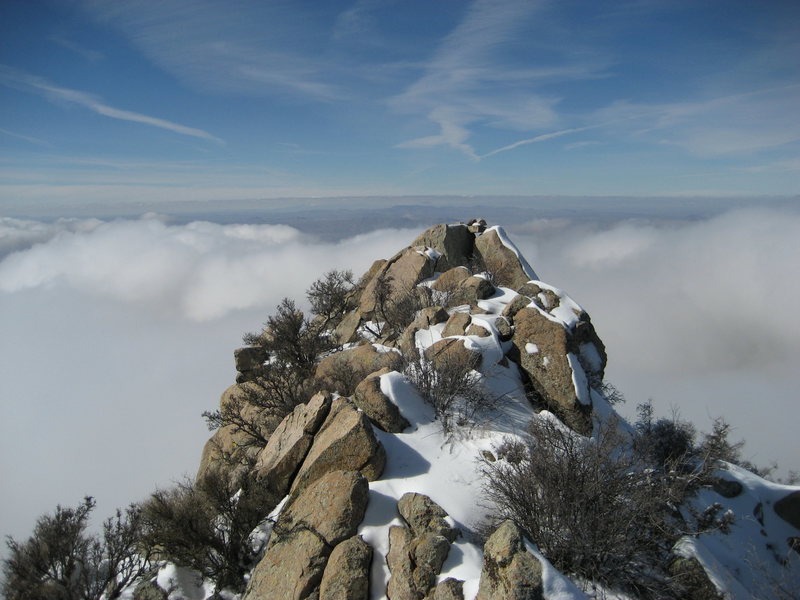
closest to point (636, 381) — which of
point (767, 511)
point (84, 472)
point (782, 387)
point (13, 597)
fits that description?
point (782, 387)

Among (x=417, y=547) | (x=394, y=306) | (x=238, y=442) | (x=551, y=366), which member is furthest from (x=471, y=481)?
(x=394, y=306)

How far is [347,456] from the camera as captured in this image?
6.88 meters

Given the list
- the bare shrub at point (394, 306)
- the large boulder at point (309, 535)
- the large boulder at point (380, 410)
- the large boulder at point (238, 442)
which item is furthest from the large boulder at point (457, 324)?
the large boulder at point (309, 535)

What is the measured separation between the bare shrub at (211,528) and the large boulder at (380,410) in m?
2.31

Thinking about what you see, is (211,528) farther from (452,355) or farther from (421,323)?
(421,323)

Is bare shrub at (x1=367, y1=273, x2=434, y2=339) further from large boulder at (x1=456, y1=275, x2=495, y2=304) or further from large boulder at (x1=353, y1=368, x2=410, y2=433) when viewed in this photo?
large boulder at (x1=353, y1=368, x2=410, y2=433)

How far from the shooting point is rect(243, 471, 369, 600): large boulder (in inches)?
211

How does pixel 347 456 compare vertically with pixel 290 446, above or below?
above

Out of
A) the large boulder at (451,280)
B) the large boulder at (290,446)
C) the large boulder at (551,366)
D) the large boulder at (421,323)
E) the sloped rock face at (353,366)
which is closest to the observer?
the large boulder at (290,446)

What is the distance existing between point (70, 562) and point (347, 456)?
4.85 m

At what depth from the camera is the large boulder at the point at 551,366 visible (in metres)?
9.77

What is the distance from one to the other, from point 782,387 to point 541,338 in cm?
25930

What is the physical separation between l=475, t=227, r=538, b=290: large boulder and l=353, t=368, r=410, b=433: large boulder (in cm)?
994

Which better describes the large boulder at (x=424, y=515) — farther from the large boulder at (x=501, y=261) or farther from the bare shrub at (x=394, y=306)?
the large boulder at (x=501, y=261)
